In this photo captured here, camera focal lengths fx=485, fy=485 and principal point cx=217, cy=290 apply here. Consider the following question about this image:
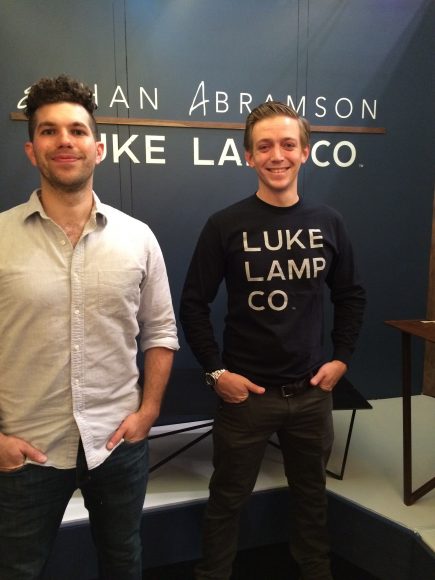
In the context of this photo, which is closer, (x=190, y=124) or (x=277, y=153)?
(x=277, y=153)

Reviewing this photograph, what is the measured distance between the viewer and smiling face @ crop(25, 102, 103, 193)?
1.09 metres

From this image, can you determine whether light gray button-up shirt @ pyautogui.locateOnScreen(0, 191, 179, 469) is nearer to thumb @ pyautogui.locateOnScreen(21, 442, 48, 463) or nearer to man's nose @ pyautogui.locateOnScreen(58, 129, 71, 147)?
thumb @ pyautogui.locateOnScreen(21, 442, 48, 463)

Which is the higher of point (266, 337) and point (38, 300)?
point (38, 300)

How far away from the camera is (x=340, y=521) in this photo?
1863mm

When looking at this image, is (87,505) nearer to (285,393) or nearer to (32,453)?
(32,453)

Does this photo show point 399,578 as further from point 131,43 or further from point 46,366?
point 131,43

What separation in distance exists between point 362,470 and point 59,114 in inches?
70.5

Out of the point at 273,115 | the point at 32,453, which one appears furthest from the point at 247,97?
the point at 32,453

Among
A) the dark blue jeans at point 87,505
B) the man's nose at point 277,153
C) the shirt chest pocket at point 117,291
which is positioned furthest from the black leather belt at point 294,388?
the man's nose at point 277,153

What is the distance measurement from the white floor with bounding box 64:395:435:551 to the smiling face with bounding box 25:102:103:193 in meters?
1.26

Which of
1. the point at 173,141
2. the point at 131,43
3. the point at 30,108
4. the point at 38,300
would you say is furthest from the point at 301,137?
the point at 131,43

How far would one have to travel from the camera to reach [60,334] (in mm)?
1106

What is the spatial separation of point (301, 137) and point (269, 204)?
212mm

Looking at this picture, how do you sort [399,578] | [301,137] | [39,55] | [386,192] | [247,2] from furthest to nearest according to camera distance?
[386,192] → [247,2] → [39,55] → [399,578] → [301,137]
